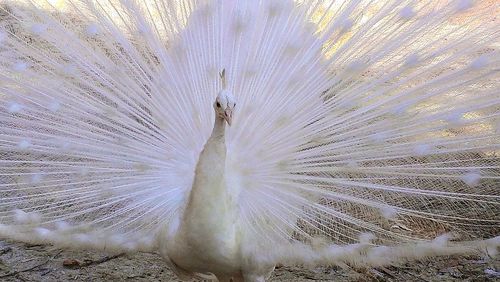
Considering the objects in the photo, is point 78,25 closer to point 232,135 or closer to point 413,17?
point 232,135

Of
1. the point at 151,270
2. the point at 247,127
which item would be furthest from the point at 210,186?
the point at 151,270

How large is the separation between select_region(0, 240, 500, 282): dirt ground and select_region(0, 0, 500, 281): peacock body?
691 mm

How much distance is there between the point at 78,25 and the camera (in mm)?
2557

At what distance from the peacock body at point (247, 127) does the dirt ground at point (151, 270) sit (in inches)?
27.2

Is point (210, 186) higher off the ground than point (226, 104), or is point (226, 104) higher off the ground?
point (226, 104)

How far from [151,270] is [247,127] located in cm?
108

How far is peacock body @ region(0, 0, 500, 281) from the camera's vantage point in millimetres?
2162

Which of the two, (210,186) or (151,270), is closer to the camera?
(210,186)

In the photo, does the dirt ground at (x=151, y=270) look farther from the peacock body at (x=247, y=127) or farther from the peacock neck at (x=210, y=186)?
the peacock neck at (x=210, y=186)

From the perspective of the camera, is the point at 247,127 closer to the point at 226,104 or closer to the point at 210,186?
the point at 210,186

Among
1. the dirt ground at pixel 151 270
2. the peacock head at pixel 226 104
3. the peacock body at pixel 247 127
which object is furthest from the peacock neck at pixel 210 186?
the dirt ground at pixel 151 270

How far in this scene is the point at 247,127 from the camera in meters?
2.31

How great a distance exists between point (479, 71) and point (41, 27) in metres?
1.54

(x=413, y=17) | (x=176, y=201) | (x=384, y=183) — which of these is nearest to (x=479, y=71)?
(x=413, y=17)
